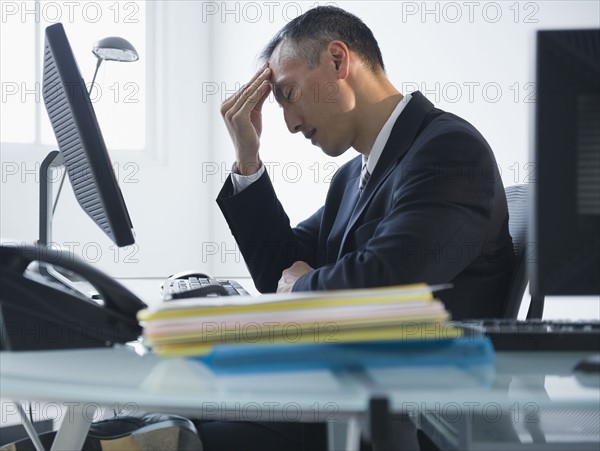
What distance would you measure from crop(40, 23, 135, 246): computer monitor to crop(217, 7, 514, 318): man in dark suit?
0.38 metres

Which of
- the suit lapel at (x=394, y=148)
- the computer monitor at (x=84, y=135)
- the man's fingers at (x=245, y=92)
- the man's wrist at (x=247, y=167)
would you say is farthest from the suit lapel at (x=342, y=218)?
the computer monitor at (x=84, y=135)

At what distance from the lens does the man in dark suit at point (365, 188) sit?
3.81 feet

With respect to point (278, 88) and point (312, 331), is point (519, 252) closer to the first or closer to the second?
point (278, 88)

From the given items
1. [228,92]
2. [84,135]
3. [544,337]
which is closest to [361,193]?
[84,135]

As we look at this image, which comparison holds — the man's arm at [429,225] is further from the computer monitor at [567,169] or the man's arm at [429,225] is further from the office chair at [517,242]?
the computer monitor at [567,169]

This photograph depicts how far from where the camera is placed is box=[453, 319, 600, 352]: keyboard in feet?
2.13

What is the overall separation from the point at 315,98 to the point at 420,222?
0.50 metres

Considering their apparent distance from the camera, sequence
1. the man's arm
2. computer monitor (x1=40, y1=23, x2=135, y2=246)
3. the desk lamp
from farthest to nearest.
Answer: the desk lamp
the man's arm
computer monitor (x1=40, y1=23, x2=135, y2=246)

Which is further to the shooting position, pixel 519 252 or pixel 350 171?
pixel 350 171

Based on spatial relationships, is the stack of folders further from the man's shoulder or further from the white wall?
the white wall

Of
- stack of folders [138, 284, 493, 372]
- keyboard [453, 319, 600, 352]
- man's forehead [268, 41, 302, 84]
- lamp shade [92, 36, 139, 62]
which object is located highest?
lamp shade [92, 36, 139, 62]

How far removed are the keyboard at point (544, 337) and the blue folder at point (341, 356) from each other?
0.08 meters

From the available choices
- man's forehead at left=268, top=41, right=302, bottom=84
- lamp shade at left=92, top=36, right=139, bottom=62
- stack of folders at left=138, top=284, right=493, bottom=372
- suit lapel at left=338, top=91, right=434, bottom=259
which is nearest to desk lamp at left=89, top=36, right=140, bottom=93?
lamp shade at left=92, top=36, right=139, bottom=62

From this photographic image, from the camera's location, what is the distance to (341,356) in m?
0.55
